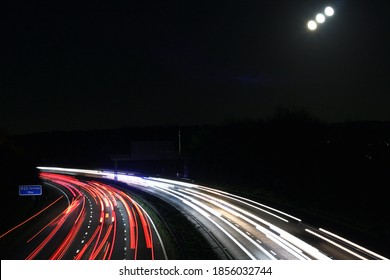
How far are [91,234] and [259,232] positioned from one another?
10.9 m

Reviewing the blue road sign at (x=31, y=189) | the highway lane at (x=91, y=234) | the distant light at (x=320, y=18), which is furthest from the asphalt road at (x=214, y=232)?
the distant light at (x=320, y=18)

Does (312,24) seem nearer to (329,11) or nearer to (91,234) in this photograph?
(329,11)

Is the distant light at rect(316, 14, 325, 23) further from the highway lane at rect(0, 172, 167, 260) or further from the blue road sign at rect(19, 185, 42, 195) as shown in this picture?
the blue road sign at rect(19, 185, 42, 195)

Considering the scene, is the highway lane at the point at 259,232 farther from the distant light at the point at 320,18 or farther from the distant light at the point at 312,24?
the distant light at the point at 320,18

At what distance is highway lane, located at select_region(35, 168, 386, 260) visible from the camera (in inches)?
837

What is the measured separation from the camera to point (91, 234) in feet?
91.5

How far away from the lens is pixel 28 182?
57875 mm

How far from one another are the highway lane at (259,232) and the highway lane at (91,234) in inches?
164

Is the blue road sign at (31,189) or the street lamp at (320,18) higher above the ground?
the street lamp at (320,18)

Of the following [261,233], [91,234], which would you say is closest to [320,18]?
[261,233]

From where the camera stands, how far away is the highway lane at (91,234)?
22.8 m

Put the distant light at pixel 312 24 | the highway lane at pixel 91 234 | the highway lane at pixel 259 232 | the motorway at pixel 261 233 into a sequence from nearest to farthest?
the distant light at pixel 312 24 → the motorway at pixel 261 233 → the highway lane at pixel 259 232 → the highway lane at pixel 91 234

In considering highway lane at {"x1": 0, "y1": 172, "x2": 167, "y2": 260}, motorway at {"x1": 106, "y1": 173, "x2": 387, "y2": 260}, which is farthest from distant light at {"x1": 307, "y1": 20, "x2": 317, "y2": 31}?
highway lane at {"x1": 0, "y1": 172, "x2": 167, "y2": 260}
